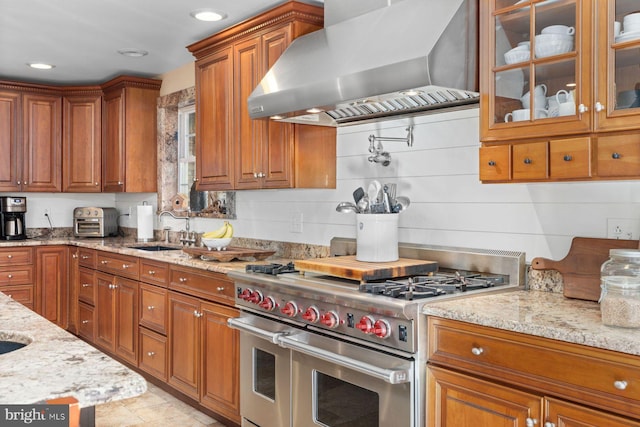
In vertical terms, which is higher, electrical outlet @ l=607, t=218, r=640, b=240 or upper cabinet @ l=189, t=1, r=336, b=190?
upper cabinet @ l=189, t=1, r=336, b=190

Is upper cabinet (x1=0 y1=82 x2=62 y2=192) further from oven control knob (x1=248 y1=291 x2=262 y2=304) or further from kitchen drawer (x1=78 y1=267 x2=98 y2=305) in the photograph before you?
oven control knob (x1=248 y1=291 x2=262 y2=304)

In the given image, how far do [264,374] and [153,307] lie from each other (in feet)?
4.69

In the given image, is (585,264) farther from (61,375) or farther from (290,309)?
(61,375)

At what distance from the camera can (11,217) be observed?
18.4ft

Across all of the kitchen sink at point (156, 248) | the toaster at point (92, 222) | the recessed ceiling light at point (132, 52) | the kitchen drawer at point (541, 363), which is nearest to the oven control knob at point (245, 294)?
the kitchen drawer at point (541, 363)

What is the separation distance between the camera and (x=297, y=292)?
2.57 meters

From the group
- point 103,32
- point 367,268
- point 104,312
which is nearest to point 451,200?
point 367,268

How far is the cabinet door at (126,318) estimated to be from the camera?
4281 mm

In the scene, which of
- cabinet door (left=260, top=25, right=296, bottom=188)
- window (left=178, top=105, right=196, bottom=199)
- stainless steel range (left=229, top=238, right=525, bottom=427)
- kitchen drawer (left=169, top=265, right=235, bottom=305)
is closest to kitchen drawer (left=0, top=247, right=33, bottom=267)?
window (left=178, top=105, right=196, bottom=199)

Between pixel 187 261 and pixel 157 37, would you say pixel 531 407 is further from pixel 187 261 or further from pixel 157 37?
pixel 157 37

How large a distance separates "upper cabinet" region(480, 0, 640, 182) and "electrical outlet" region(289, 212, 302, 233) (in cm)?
163

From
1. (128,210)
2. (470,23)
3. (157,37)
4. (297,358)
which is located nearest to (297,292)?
(297,358)

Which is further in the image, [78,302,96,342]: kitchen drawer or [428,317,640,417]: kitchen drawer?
[78,302,96,342]: kitchen drawer

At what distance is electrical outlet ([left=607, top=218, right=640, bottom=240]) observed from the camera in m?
2.13
